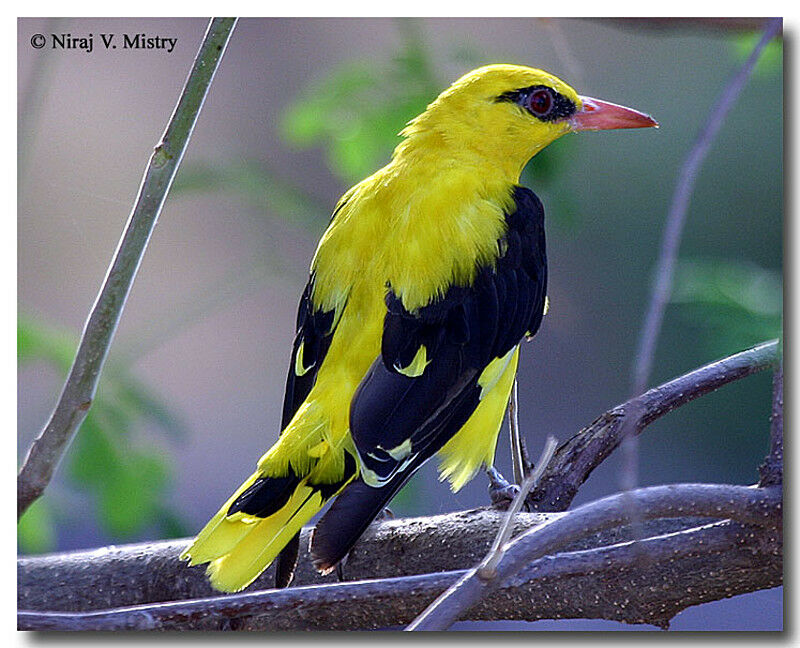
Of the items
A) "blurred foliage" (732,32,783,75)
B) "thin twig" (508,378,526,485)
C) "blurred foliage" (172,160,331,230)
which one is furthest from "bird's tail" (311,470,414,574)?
"blurred foliage" (732,32,783,75)

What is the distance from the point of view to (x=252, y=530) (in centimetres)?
A: 185

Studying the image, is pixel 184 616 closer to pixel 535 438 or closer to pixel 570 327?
pixel 535 438

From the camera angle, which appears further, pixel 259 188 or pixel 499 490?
pixel 259 188

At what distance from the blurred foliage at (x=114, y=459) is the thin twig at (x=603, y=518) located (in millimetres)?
671

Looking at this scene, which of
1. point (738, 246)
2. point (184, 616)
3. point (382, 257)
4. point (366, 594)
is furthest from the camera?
point (738, 246)

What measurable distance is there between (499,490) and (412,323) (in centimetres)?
39

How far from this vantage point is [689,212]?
2258 millimetres

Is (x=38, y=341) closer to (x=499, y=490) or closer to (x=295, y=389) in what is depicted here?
(x=295, y=389)

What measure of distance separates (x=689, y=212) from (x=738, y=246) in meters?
0.12

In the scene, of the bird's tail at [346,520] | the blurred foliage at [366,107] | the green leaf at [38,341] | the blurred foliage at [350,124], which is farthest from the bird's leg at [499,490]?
the green leaf at [38,341]

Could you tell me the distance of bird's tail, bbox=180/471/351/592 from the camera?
72.6 inches

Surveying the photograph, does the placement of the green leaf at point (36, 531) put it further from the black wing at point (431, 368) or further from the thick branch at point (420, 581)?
the black wing at point (431, 368)

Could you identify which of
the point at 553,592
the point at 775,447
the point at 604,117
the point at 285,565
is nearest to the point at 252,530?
the point at 285,565
